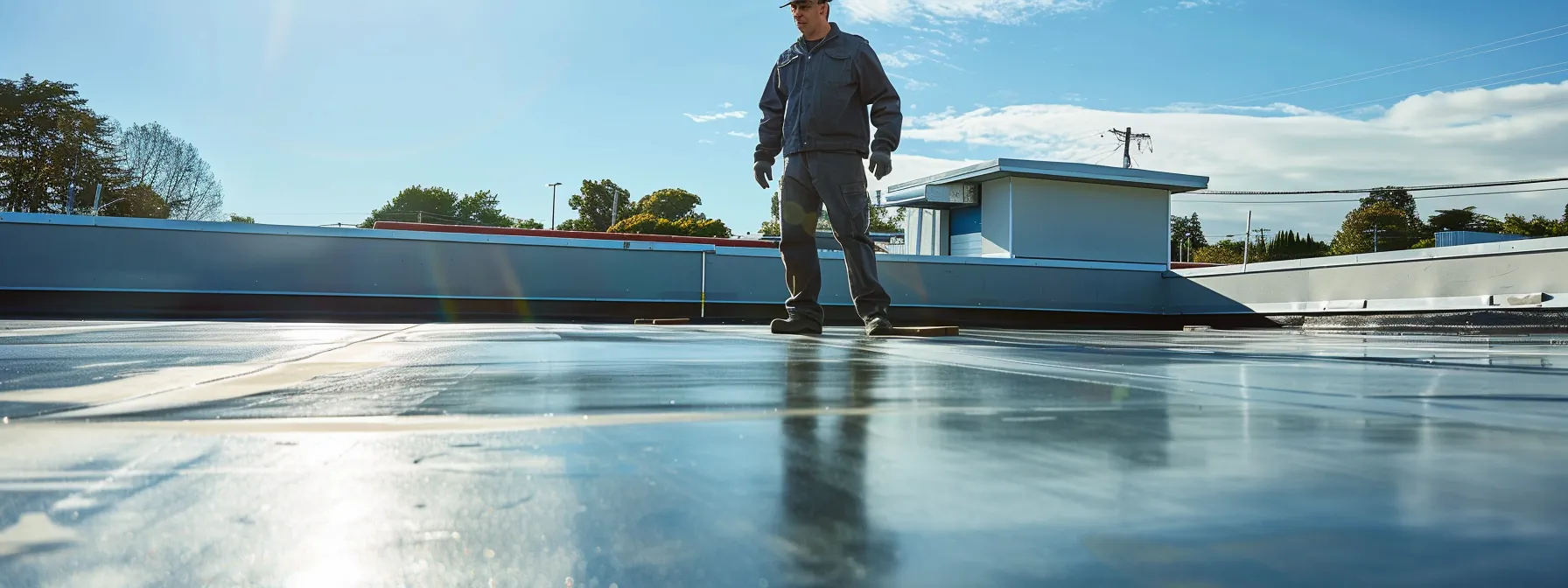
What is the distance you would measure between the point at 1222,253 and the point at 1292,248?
25.2ft

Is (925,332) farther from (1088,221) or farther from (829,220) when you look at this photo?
(1088,221)

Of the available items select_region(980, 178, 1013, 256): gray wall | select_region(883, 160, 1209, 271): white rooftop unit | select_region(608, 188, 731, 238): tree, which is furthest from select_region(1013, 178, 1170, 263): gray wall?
select_region(608, 188, 731, 238): tree

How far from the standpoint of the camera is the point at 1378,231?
55.6 meters

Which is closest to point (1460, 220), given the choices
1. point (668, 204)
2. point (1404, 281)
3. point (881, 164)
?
point (668, 204)

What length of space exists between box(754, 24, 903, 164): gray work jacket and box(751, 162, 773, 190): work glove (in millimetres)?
273

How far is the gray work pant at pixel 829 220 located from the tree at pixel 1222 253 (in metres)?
55.4

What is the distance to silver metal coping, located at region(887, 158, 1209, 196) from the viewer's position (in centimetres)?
1648

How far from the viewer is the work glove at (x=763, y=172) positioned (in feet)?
14.2

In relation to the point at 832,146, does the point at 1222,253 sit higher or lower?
higher

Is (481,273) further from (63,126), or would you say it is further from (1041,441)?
(63,126)

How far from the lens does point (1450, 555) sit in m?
0.37

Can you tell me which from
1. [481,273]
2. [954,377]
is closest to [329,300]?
[481,273]

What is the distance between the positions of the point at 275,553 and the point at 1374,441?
0.79m

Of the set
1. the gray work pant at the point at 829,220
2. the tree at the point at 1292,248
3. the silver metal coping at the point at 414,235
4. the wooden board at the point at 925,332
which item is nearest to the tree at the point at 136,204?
the silver metal coping at the point at 414,235
